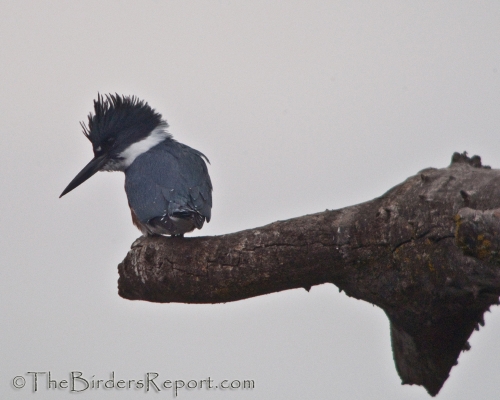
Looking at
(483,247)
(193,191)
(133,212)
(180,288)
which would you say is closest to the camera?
(483,247)

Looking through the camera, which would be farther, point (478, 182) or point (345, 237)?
point (345, 237)

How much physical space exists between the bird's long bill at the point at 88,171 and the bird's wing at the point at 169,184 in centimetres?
26

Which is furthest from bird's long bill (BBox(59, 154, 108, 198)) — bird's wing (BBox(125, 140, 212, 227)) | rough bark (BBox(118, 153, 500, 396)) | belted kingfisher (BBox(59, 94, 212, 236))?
rough bark (BBox(118, 153, 500, 396))

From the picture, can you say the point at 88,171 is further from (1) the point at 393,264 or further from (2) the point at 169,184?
(1) the point at 393,264

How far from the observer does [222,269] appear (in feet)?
10.4

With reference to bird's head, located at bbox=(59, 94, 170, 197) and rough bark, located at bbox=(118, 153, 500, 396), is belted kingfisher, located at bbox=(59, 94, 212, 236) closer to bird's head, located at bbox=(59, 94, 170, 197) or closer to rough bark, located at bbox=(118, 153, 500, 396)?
bird's head, located at bbox=(59, 94, 170, 197)

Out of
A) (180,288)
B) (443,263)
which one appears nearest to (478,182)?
(443,263)

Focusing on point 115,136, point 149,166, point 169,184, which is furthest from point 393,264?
point 115,136

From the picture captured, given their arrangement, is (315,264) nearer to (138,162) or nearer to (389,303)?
(389,303)

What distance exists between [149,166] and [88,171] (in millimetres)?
601

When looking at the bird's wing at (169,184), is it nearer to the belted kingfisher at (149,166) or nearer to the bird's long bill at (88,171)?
the belted kingfisher at (149,166)

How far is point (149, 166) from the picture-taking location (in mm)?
3961

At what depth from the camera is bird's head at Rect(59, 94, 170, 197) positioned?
433cm

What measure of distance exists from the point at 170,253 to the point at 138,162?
0.85 metres
